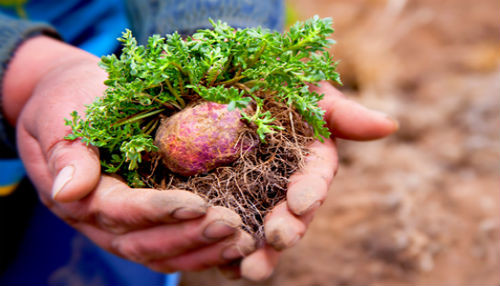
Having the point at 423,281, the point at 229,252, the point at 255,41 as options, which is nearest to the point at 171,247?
the point at 229,252

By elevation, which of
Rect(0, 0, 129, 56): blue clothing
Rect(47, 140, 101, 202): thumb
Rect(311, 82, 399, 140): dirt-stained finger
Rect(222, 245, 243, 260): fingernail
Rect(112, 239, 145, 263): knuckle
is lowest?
Rect(112, 239, 145, 263): knuckle

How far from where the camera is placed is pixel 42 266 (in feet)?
10.8

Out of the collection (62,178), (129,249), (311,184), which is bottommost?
(129,249)

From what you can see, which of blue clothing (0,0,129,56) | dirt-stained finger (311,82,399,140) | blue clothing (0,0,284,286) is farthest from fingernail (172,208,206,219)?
blue clothing (0,0,129,56)

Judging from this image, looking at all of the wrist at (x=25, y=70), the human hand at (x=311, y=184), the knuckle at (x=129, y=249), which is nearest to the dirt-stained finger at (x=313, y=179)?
the human hand at (x=311, y=184)

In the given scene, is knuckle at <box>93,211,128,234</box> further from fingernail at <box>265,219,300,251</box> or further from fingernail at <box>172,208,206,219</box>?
fingernail at <box>265,219,300,251</box>

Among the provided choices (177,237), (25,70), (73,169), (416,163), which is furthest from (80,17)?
(416,163)

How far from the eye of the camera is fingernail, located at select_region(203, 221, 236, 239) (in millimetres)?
1741

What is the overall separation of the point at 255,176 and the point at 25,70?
1655 mm

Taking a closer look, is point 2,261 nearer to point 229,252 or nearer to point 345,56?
point 229,252

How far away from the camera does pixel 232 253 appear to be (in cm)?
193

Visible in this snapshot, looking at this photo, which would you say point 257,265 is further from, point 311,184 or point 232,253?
point 311,184

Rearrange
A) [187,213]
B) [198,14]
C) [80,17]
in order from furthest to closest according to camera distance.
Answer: [80,17]
[198,14]
[187,213]

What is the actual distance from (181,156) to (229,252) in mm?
515
